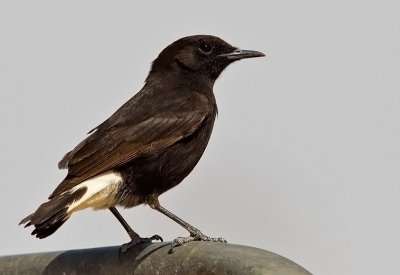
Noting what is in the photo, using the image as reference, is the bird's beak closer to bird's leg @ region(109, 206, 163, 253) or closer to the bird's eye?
the bird's eye

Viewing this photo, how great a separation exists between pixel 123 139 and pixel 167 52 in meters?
1.45

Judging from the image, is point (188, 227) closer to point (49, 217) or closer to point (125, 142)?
point (125, 142)

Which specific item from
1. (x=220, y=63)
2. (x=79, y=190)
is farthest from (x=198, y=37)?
(x=79, y=190)

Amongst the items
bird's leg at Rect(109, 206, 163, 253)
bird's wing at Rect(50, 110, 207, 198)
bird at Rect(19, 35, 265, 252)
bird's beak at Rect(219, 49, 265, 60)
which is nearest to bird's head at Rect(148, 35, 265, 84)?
bird's beak at Rect(219, 49, 265, 60)

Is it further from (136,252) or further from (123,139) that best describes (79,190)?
(136,252)

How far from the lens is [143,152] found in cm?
619

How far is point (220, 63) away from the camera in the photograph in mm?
7434

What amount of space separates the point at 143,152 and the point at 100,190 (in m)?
0.50

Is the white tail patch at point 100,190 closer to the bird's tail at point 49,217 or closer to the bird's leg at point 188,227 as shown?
the bird's tail at point 49,217

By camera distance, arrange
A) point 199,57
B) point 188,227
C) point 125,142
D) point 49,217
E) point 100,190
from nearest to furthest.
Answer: point 49,217, point 100,190, point 188,227, point 125,142, point 199,57

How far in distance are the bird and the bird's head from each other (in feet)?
0.54

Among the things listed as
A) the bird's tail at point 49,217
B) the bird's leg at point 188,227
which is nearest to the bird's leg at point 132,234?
the bird's leg at point 188,227

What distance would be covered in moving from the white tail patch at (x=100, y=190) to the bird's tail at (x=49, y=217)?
0.22 meters

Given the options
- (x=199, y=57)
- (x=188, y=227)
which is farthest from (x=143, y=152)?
(x=199, y=57)
